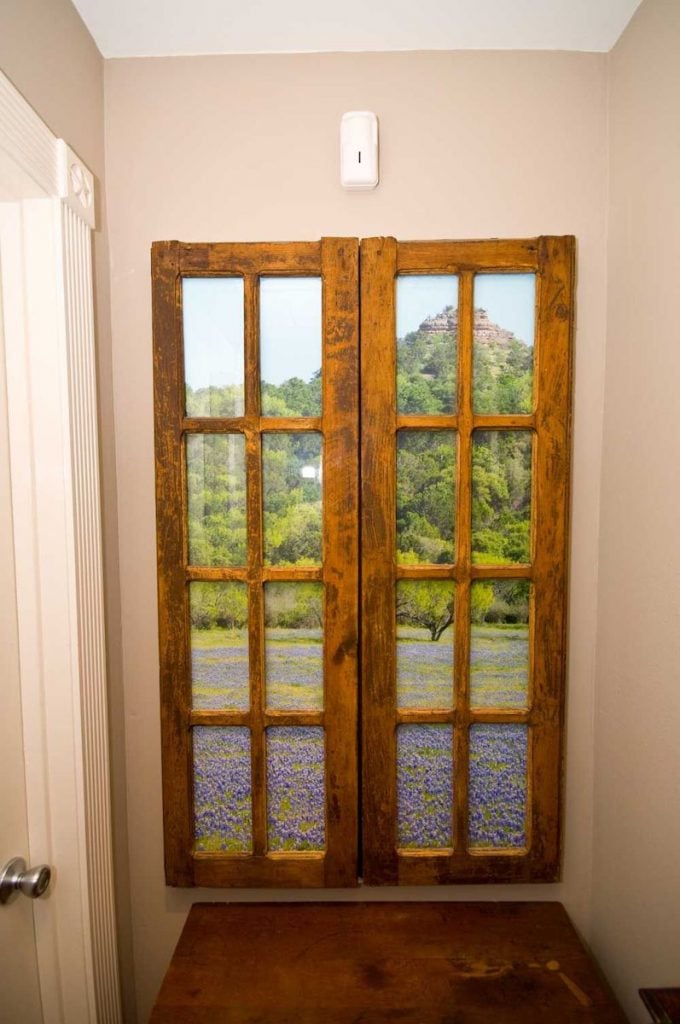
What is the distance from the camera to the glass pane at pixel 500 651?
1412mm

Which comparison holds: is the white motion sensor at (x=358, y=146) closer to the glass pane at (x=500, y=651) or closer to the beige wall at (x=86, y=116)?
the beige wall at (x=86, y=116)

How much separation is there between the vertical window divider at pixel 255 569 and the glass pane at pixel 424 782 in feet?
1.24

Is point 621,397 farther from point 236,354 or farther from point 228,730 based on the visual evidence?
point 228,730

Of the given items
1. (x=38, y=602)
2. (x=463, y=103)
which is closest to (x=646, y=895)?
(x=38, y=602)

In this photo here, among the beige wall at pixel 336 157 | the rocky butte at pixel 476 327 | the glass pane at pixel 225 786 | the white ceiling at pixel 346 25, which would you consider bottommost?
the glass pane at pixel 225 786

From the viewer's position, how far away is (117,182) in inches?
53.6

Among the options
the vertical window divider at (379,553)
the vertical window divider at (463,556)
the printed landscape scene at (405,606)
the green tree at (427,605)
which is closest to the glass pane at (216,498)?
the printed landscape scene at (405,606)

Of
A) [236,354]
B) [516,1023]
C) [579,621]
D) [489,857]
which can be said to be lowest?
[516,1023]

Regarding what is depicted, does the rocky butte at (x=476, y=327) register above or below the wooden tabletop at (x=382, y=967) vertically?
above

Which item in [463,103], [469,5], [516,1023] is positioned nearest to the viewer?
[516,1023]

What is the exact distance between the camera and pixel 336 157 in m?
1.36

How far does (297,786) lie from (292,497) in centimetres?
80

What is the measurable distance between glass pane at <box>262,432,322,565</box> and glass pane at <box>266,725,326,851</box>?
0.49 m

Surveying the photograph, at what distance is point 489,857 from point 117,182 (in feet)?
6.80
